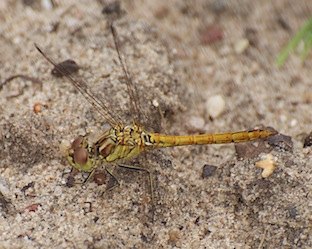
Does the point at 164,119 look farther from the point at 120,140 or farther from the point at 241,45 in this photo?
the point at 241,45

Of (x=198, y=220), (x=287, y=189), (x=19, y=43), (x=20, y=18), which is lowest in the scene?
(x=198, y=220)

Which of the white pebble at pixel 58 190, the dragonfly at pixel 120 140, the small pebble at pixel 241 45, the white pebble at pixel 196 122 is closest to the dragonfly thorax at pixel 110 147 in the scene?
the dragonfly at pixel 120 140

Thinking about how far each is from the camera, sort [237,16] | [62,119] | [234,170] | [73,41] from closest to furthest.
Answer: [234,170] < [62,119] < [73,41] < [237,16]

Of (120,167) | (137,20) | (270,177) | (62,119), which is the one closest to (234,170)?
(270,177)

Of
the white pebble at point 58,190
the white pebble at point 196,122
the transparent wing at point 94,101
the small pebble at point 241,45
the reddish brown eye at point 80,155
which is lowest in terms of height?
the white pebble at point 58,190

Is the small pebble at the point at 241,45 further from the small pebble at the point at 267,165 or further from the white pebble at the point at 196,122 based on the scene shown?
the small pebble at the point at 267,165

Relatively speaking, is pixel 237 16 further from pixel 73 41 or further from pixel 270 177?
pixel 270 177
